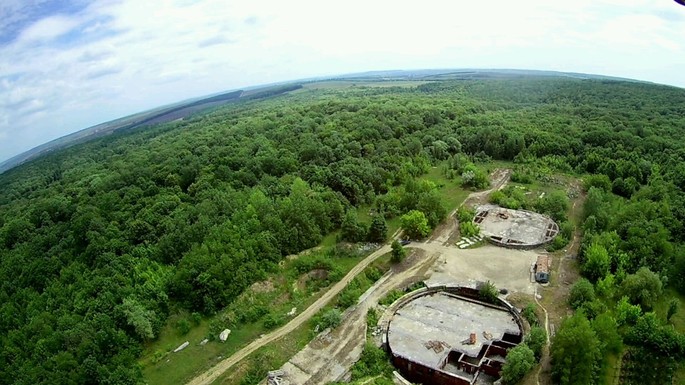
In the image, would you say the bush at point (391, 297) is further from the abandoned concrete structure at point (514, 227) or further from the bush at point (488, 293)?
the abandoned concrete structure at point (514, 227)

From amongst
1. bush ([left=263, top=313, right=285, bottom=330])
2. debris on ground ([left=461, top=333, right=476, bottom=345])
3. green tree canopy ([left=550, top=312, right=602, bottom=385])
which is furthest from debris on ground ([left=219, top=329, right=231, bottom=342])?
green tree canopy ([left=550, top=312, right=602, bottom=385])

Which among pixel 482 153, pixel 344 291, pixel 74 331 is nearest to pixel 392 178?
pixel 482 153

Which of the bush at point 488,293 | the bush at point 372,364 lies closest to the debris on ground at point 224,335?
the bush at point 372,364

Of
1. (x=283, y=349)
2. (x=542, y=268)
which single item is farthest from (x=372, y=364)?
(x=542, y=268)

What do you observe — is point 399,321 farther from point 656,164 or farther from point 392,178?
point 656,164

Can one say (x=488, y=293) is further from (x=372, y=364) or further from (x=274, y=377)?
(x=274, y=377)

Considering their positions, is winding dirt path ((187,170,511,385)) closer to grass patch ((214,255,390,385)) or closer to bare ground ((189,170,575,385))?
bare ground ((189,170,575,385))
